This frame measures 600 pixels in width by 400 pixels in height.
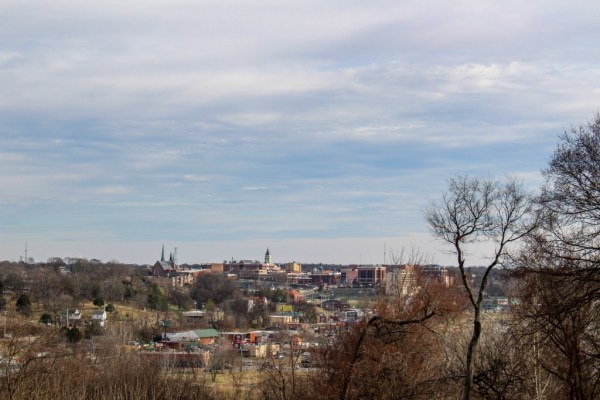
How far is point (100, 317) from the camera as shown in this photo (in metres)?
70.6

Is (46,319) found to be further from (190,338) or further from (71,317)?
(190,338)

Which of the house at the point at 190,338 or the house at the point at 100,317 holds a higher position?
the house at the point at 100,317

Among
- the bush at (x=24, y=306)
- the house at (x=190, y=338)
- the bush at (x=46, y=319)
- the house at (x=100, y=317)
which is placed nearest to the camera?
the bush at (x=46, y=319)

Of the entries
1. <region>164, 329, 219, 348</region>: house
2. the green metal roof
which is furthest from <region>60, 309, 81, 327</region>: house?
the green metal roof

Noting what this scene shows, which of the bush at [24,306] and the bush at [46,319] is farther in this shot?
the bush at [24,306]

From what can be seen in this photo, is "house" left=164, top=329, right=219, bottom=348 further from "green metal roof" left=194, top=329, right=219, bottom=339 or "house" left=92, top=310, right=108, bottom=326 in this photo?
"house" left=92, top=310, right=108, bottom=326

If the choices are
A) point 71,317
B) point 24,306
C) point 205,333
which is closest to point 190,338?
point 205,333

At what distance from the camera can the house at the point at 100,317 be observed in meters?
67.6

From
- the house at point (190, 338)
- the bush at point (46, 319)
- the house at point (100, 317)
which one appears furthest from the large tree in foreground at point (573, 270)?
the house at point (100, 317)

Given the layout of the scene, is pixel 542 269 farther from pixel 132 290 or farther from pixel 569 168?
pixel 132 290

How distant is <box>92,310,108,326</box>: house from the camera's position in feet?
222

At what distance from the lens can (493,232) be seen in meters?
14.9

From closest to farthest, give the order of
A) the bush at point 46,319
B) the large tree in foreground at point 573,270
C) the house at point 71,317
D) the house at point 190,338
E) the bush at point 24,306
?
the large tree in foreground at point 573,270 < the bush at point 46,319 < the house at point 190,338 < the house at point 71,317 < the bush at point 24,306

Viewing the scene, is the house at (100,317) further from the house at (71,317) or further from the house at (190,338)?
the house at (190,338)
